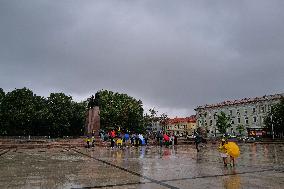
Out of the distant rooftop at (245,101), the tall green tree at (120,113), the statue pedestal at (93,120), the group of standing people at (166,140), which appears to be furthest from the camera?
the distant rooftop at (245,101)

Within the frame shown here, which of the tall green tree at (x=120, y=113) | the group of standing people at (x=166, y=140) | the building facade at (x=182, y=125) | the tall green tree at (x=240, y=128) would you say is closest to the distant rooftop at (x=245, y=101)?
the tall green tree at (x=240, y=128)

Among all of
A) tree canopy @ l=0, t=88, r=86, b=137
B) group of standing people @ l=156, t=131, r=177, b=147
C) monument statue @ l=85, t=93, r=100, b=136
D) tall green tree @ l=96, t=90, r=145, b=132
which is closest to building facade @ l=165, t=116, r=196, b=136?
tall green tree @ l=96, t=90, r=145, b=132

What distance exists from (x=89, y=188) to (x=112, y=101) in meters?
71.8

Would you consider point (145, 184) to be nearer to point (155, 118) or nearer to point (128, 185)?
point (128, 185)

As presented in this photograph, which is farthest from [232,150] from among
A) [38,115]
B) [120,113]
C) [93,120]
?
[120,113]

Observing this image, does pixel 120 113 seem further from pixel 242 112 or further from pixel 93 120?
pixel 242 112

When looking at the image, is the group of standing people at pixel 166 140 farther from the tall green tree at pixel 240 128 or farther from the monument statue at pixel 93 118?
the tall green tree at pixel 240 128

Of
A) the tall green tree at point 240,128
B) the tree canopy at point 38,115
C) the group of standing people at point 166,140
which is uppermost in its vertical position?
the tree canopy at point 38,115

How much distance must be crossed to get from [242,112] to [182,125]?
46017mm

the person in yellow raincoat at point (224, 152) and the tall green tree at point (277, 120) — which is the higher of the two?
the tall green tree at point (277, 120)

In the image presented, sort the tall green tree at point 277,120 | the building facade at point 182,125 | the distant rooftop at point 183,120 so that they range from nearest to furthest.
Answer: the tall green tree at point 277,120
the building facade at point 182,125
the distant rooftop at point 183,120

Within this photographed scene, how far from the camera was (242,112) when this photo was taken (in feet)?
301

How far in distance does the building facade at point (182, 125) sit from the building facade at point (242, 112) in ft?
82.1

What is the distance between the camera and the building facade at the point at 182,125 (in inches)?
5172
